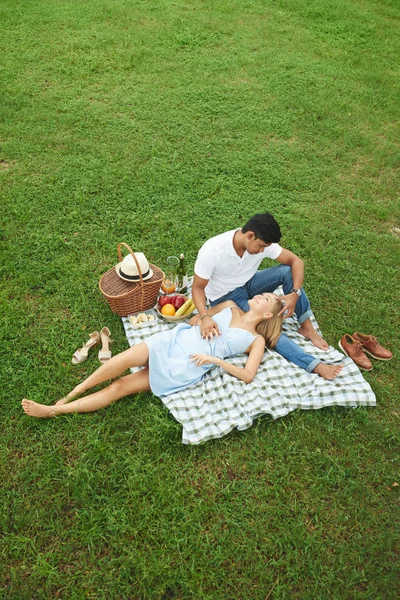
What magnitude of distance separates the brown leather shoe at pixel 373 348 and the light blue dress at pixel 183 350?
4.65 ft

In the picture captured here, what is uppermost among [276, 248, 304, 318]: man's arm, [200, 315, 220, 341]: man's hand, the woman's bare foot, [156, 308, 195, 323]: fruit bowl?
[276, 248, 304, 318]: man's arm

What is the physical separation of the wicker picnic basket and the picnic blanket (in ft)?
1.17

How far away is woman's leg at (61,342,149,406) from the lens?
448 cm

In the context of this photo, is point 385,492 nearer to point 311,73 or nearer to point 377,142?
point 377,142

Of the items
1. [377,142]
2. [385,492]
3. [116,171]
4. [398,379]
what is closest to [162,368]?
[385,492]

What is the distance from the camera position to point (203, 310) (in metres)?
5.03

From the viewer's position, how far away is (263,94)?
9.75 m

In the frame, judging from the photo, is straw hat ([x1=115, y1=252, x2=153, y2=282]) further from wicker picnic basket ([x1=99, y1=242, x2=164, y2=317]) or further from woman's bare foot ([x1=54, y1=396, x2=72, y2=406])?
woman's bare foot ([x1=54, y1=396, x2=72, y2=406])

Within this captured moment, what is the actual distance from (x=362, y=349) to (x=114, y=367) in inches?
112

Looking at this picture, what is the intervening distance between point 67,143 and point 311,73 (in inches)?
234

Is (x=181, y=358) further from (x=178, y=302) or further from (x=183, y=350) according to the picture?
(x=178, y=302)

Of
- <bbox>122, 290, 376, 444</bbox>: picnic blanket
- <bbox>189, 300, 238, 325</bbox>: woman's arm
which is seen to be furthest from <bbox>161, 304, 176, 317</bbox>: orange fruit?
<bbox>122, 290, 376, 444</bbox>: picnic blanket

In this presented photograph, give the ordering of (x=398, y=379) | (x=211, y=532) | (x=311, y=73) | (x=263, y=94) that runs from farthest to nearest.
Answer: (x=311, y=73), (x=263, y=94), (x=398, y=379), (x=211, y=532)

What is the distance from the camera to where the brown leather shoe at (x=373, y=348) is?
5.31 m
